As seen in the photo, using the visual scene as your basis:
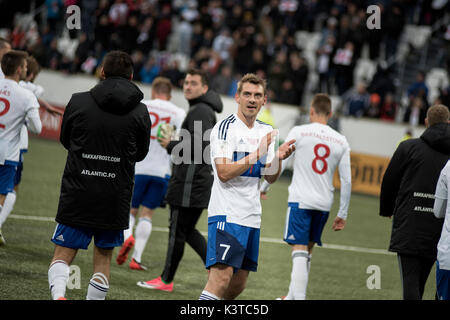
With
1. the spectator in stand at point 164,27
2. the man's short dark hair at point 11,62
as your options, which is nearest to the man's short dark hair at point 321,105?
the man's short dark hair at point 11,62

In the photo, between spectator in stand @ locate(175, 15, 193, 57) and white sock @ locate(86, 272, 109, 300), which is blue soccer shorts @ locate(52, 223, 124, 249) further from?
spectator in stand @ locate(175, 15, 193, 57)

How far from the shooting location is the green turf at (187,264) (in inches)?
310

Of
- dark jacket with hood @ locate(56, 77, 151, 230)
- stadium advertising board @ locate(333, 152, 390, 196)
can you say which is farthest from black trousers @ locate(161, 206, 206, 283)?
stadium advertising board @ locate(333, 152, 390, 196)

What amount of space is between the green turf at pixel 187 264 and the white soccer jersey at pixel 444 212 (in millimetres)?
2882

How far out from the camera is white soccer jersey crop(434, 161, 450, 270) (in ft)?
19.9

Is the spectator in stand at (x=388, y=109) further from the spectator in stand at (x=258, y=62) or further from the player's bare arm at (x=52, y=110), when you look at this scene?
the player's bare arm at (x=52, y=110)


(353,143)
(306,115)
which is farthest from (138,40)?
(353,143)

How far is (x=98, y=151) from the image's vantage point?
5.90 meters

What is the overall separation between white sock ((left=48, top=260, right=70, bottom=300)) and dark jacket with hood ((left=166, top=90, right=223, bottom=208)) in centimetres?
237

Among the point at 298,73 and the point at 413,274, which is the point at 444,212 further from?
the point at 298,73
